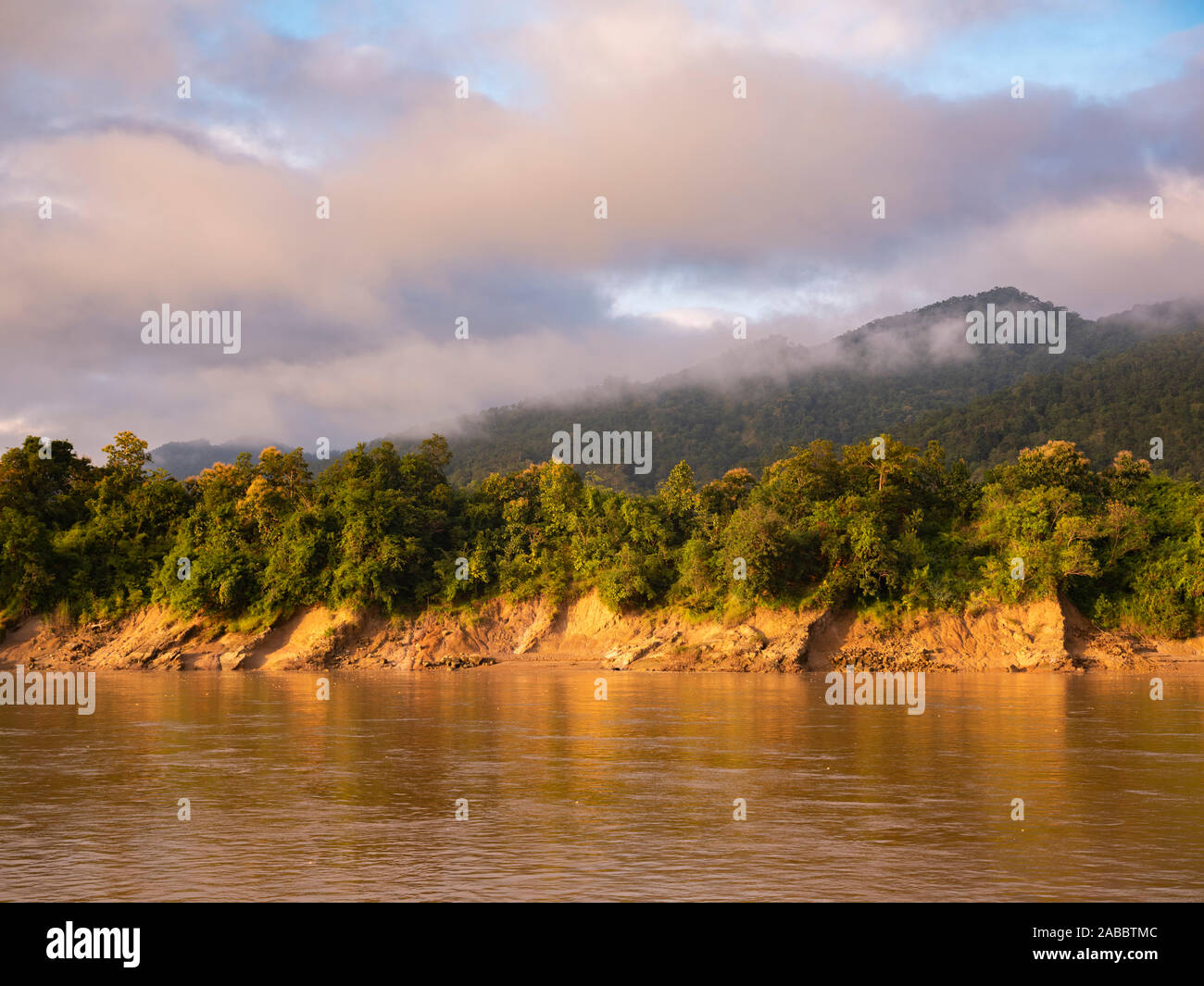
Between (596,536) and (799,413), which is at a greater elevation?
(799,413)

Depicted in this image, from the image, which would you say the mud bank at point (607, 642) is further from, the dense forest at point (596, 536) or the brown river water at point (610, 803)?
the brown river water at point (610, 803)

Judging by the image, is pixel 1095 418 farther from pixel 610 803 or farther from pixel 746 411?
pixel 610 803

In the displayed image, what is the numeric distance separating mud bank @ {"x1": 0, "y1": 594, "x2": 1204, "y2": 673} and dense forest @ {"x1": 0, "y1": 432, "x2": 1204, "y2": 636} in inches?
37.4

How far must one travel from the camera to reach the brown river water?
1186 cm

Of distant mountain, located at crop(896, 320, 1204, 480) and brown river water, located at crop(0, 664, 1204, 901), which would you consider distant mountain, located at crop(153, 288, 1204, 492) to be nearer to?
distant mountain, located at crop(896, 320, 1204, 480)

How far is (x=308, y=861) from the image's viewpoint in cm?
1277

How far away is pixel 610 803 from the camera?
656 inches

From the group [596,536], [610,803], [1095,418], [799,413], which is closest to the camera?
[610,803]

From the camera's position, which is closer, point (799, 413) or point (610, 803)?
point (610, 803)

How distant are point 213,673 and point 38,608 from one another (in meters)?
14.3

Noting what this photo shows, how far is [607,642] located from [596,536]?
6.99 meters

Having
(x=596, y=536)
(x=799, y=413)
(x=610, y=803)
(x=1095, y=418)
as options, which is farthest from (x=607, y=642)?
(x=799, y=413)

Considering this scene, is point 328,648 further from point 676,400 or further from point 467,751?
point 676,400
